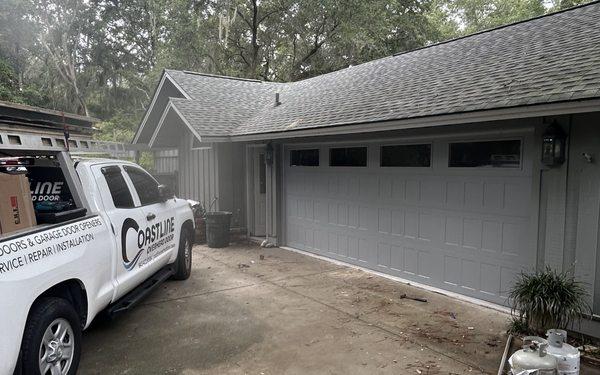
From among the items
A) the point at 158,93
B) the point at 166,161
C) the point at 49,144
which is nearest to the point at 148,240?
the point at 49,144

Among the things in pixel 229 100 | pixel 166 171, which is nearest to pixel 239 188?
pixel 229 100

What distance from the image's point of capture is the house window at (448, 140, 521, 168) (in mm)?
5664

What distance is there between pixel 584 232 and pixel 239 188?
857 centimetres

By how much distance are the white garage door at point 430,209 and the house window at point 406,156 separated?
0.7 inches

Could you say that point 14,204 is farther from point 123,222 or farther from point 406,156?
point 406,156

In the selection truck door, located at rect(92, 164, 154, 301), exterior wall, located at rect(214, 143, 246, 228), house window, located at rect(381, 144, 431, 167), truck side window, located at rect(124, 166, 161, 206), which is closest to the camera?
truck door, located at rect(92, 164, 154, 301)

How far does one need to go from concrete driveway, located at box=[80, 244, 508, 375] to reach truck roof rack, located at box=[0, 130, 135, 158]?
2181 millimetres

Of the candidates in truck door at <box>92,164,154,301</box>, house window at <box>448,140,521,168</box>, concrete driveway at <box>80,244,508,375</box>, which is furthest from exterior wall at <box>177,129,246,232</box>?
house window at <box>448,140,521,168</box>

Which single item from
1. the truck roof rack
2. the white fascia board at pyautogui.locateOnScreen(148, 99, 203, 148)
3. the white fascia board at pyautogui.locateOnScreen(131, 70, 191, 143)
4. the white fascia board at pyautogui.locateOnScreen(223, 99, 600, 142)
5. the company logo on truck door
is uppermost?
the white fascia board at pyautogui.locateOnScreen(131, 70, 191, 143)

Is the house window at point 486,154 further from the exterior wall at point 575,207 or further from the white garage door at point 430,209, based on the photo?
the exterior wall at point 575,207

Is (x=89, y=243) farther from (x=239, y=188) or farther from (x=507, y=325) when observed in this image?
(x=239, y=188)

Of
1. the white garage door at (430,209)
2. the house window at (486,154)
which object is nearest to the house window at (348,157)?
the white garage door at (430,209)

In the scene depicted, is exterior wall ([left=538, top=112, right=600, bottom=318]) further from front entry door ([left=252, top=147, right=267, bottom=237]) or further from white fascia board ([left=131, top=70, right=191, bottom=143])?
white fascia board ([left=131, top=70, right=191, bottom=143])

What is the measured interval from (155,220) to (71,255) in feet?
7.09
